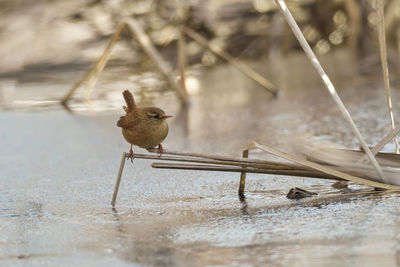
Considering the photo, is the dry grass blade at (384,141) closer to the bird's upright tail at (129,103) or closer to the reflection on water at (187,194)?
the reflection on water at (187,194)

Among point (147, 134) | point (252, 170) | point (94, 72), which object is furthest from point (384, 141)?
point (94, 72)

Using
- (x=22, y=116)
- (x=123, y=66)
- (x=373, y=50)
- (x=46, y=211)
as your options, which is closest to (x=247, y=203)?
→ (x=46, y=211)

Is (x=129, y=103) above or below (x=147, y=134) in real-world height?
above

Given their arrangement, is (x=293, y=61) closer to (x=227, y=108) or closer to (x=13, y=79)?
(x=227, y=108)

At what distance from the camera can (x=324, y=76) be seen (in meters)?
2.92

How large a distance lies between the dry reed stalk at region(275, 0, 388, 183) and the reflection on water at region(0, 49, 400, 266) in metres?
0.18

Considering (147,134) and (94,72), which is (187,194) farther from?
(94,72)

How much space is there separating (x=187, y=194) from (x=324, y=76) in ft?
2.82

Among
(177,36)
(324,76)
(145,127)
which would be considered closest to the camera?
(324,76)

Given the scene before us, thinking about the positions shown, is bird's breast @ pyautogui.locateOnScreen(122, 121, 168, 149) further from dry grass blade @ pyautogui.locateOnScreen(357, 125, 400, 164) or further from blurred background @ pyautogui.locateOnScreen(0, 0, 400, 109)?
blurred background @ pyautogui.locateOnScreen(0, 0, 400, 109)

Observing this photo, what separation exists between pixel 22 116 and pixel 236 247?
3392mm

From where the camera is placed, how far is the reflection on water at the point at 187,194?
95.6 inches

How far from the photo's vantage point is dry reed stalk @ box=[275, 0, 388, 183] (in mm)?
2857

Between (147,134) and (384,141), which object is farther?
(147,134)
